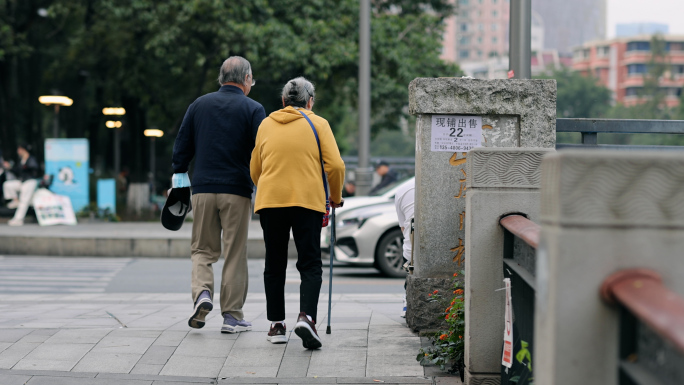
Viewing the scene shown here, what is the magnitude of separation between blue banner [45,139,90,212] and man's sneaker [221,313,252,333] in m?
14.2

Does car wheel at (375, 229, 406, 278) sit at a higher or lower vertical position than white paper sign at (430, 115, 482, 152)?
lower

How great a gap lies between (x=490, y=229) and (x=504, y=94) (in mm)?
1727

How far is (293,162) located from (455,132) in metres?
1.10

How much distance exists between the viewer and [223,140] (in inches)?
216

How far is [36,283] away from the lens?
10.8 m

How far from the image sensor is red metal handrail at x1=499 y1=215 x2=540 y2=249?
2871 millimetres

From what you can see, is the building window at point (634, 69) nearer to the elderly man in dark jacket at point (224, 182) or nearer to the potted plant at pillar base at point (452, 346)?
the elderly man in dark jacket at point (224, 182)

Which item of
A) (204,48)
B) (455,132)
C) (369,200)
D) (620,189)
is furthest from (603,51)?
(620,189)

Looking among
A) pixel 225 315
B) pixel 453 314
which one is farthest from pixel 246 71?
pixel 453 314

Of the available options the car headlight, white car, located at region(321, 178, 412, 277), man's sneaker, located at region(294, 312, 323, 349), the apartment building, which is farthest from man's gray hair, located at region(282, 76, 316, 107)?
the apartment building

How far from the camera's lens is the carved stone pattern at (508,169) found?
12.3 feet

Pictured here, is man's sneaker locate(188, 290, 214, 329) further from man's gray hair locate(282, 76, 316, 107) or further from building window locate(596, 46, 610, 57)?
building window locate(596, 46, 610, 57)

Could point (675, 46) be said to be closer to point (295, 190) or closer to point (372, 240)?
point (372, 240)

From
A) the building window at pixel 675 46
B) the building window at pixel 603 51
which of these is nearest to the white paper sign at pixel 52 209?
the building window at pixel 675 46
